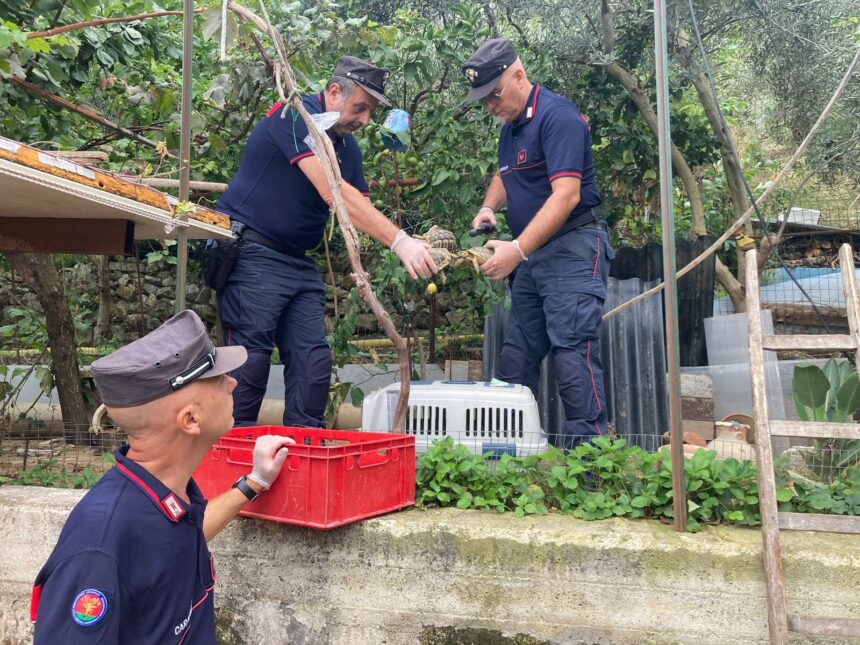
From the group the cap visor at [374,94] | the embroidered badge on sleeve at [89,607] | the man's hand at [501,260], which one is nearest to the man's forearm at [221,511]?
the embroidered badge on sleeve at [89,607]

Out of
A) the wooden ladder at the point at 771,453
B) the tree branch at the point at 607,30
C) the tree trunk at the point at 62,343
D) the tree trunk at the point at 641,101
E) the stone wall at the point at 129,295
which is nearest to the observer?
the wooden ladder at the point at 771,453

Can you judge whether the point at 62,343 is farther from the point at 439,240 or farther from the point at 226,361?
the point at 226,361

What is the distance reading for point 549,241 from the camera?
3.56 meters

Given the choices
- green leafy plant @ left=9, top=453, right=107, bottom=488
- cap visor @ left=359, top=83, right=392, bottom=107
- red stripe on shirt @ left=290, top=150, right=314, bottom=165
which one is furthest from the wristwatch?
cap visor @ left=359, top=83, right=392, bottom=107

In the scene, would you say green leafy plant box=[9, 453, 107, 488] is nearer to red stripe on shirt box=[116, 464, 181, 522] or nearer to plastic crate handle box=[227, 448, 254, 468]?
plastic crate handle box=[227, 448, 254, 468]

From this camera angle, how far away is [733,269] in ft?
21.0

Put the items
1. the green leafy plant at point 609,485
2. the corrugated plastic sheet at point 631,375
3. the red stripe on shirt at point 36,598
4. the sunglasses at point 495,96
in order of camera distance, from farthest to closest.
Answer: the corrugated plastic sheet at point 631,375 → the sunglasses at point 495,96 → the green leafy plant at point 609,485 → the red stripe on shirt at point 36,598

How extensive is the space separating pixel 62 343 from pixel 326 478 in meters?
2.94

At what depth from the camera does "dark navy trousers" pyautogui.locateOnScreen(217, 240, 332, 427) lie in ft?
11.1

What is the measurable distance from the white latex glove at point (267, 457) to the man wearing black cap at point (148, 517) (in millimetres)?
411

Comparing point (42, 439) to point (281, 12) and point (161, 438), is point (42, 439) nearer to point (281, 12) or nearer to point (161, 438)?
point (281, 12)

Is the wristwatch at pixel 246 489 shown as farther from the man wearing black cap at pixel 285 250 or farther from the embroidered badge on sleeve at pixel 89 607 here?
the man wearing black cap at pixel 285 250

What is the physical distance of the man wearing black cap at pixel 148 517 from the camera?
1.48 metres

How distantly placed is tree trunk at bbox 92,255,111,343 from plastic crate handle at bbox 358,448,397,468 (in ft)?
16.4
